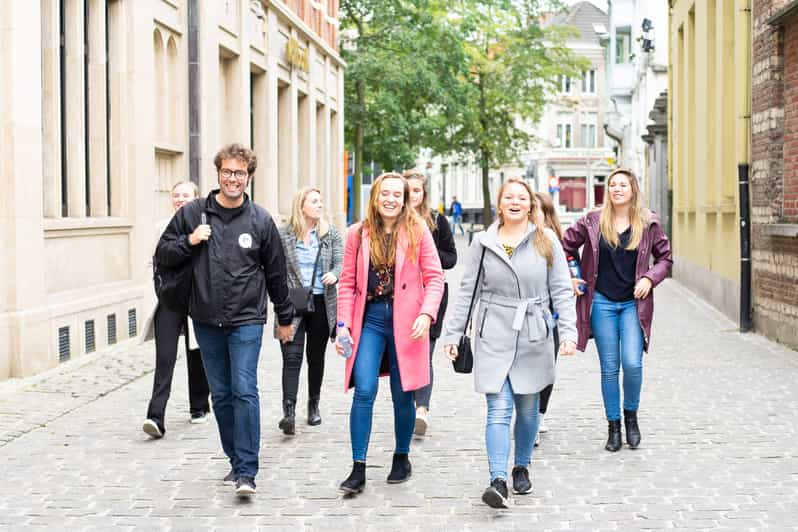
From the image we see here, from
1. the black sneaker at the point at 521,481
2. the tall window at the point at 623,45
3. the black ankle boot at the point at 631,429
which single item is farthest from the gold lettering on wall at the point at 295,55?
the tall window at the point at 623,45

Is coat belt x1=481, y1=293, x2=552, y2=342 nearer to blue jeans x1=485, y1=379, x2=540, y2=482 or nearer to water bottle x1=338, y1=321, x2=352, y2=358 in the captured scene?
blue jeans x1=485, y1=379, x2=540, y2=482

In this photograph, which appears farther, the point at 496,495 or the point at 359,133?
the point at 359,133

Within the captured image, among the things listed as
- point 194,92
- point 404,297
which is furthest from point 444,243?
point 194,92

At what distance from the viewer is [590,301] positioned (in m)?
8.08

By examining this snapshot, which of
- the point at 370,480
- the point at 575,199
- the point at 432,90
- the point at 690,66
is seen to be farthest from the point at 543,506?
the point at 575,199

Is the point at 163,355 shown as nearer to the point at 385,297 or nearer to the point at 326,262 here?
the point at 326,262

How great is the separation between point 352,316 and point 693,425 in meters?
3.07

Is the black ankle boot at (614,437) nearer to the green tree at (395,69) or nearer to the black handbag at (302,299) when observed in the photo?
the black handbag at (302,299)

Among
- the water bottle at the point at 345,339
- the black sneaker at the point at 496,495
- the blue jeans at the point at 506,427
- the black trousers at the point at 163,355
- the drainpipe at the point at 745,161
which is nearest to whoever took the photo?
the black sneaker at the point at 496,495

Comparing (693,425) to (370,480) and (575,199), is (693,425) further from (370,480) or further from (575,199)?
(575,199)

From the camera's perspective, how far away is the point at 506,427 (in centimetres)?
654

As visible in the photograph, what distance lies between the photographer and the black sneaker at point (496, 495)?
6172 mm

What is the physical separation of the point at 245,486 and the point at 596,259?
9.08 feet

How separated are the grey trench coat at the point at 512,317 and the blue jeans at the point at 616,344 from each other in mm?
1366
